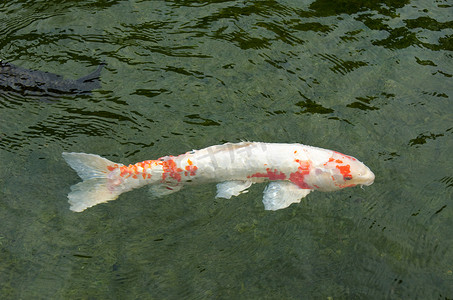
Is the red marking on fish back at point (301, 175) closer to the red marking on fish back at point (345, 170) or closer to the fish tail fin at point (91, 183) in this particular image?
the red marking on fish back at point (345, 170)

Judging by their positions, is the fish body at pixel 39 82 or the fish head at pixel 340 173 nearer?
the fish head at pixel 340 173

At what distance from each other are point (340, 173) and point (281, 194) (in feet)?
2.06

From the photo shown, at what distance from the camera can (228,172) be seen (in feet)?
15.4

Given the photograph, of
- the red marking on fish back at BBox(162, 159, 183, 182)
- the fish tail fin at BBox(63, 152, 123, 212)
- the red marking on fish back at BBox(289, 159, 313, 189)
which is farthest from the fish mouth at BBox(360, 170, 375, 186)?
the fish tail fin at BBox(63, 152, 123, 212)

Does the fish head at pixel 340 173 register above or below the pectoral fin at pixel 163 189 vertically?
above

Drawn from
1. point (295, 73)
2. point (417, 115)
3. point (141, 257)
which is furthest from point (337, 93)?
point (141, 257)

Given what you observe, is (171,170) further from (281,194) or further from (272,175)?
(281,194)

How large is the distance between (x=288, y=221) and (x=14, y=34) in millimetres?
4853

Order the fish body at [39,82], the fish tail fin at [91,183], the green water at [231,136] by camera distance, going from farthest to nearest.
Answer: the fish body at [39,82] → the fish tail fin at [91,183] → the green water at [231,136]

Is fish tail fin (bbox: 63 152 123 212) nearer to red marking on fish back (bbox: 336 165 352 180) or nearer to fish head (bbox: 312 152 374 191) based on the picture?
fish head (bbox: 312 152 374 191)

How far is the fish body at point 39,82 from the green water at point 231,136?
0.13m

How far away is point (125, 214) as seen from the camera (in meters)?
4.85

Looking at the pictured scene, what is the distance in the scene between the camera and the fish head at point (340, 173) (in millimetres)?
4730

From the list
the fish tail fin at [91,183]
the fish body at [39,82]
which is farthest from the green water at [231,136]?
the fish tail fin at [91,183]
